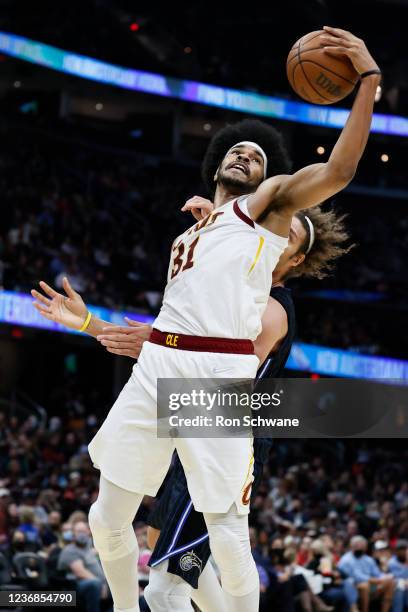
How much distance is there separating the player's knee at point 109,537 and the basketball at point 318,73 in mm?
2048

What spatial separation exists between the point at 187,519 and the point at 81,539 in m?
5.51

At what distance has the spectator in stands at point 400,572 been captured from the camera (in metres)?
11.8

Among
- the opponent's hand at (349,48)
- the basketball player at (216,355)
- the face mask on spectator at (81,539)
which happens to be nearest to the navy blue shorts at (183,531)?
the basketball player at (216,355)

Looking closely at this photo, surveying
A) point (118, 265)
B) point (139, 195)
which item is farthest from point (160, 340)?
point (139, 195)

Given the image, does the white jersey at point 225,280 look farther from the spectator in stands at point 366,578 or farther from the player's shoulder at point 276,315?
the spectator in stands at point 366,578

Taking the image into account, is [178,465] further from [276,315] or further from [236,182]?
[236,182]

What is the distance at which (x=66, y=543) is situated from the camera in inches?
431

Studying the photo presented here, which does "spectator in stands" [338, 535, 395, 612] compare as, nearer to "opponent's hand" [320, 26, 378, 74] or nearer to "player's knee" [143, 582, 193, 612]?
"player's knee" [143, 582, 193, 612]

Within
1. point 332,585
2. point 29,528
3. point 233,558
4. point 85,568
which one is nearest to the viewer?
point 233,558

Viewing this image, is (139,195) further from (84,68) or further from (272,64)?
(272,64)

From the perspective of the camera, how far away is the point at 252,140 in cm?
557

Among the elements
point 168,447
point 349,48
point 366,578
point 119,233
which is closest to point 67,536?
point 366,578

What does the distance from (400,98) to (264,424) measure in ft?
93.3

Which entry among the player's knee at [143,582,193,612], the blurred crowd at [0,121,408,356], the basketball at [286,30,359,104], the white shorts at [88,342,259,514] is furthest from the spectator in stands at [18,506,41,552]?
the blurred crowd at [0,121,408,356]
